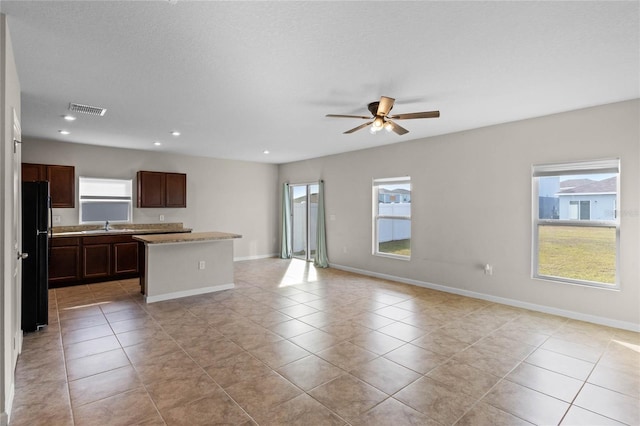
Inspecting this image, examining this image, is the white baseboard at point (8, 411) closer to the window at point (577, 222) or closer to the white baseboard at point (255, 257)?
the window at point (577, 222)

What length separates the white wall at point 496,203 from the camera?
3.62m

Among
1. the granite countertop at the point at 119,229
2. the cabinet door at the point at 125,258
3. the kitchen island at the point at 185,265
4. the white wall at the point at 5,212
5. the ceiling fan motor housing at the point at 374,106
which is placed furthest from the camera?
the cabinet door at the point at 125,258

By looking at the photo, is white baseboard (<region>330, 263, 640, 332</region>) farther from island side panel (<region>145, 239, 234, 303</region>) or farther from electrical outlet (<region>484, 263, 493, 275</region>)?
island side panel (<region>145, 239, 234, 303</region>)

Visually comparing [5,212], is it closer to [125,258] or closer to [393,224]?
[125,258]

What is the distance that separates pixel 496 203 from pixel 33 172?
737cm

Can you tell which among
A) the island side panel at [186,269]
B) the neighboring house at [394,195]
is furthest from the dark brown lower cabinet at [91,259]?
the neighboring house at [394,195]

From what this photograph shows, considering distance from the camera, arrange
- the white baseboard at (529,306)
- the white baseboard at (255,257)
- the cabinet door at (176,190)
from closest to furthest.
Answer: the white baseboard at (529,306) < the cabinet door at (176,190) < the white baseboard at (255,257)

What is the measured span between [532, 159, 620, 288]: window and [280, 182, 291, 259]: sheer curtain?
558 cm

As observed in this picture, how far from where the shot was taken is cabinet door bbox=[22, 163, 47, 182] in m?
5.37

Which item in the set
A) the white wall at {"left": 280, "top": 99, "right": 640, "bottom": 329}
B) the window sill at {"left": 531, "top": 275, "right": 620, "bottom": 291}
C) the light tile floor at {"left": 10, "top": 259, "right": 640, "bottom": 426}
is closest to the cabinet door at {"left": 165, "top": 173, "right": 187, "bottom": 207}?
the light tile floor at {"left": 10, "top": 259, "right": 640, "bottom": 426}

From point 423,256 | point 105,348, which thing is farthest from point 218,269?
point 423,256

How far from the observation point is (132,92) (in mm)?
3383

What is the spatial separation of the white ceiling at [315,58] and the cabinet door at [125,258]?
7.96 feet

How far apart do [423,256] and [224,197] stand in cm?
485
